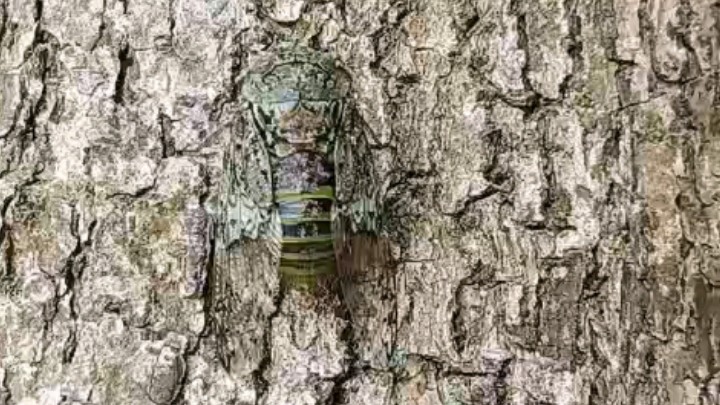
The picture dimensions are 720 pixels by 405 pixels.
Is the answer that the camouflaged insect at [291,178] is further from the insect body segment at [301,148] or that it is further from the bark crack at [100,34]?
the bark crack at [100,34]

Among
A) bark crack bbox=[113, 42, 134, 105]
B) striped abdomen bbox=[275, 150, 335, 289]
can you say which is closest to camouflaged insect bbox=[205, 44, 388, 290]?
striped abdomen bbox=[275, 150, 335, 289]

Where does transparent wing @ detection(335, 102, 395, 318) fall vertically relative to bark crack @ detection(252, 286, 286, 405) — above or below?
above

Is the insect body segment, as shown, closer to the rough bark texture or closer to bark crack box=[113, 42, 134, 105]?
the rough bark texture

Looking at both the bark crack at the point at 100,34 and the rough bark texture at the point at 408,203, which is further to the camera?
the bark crack at the point at 100,34

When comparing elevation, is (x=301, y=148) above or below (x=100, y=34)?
below

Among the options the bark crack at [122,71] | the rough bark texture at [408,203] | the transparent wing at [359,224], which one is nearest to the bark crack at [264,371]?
the rough bark texture at [408,203]

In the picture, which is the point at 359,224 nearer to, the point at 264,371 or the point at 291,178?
the point at 291,178

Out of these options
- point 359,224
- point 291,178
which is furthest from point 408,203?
point 291,178
